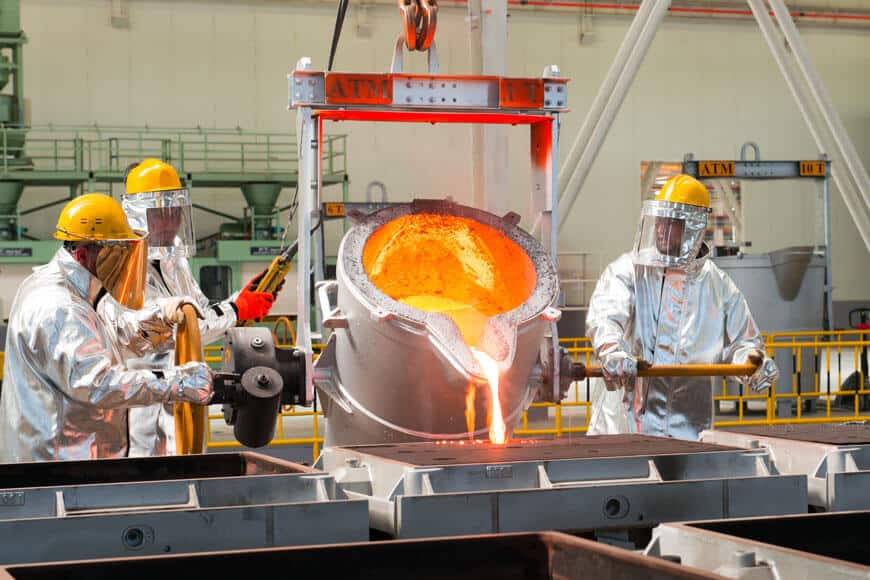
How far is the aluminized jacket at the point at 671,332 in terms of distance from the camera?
16.3ft

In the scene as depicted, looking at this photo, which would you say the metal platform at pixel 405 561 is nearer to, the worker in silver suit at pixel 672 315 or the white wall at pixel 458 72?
the worker in silver suit at pixel 672 315

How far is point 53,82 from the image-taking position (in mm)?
17078

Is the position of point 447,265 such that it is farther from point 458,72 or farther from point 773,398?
point 458,72

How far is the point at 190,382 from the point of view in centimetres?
378

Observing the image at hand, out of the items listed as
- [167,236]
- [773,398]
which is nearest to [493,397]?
[167,236]

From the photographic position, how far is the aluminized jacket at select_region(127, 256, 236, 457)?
4.79 m

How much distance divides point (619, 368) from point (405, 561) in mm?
2684

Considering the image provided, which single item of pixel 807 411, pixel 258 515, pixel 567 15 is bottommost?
pixel 807 411

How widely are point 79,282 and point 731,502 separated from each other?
2220mm

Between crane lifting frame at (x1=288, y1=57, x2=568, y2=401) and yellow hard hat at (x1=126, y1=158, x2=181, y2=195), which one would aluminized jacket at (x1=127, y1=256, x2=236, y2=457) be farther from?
crane lifting frame at (x1=288, y1=57, x2=568, y2=401)

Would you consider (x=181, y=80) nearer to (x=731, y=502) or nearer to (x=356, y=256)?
(x=356, y=256)

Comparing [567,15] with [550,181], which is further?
[567,15]

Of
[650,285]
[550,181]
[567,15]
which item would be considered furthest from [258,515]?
[567,15]

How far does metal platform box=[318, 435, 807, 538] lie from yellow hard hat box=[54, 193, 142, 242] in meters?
1.25
